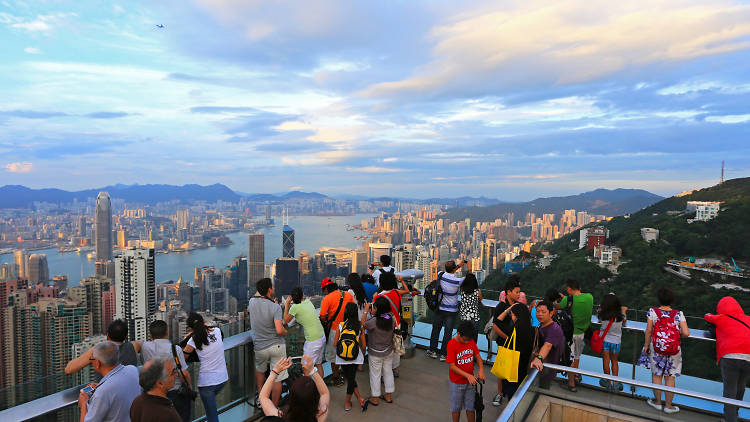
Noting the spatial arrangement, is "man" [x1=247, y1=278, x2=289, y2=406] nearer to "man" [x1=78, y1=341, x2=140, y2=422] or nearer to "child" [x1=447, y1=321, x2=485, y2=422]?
"man" [x1=78, y1=341, x2=140, y2=422]

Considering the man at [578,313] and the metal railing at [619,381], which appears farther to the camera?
the man at [578,313]

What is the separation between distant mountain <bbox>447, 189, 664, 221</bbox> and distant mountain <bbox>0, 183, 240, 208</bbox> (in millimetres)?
82400

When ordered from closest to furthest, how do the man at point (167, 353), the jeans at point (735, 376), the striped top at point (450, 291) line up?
1. the man at point (167, 353)
2. the jeans at point (735, 376)
3. the striped top at point (450, 291)

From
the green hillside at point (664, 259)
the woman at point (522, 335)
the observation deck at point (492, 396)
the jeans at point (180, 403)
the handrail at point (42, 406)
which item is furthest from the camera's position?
the green hillside at point (664, 259)

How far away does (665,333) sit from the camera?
410cm

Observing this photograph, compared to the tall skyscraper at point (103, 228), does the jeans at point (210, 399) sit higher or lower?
higher

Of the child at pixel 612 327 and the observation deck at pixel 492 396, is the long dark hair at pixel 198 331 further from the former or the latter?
the child at pixel 612 327

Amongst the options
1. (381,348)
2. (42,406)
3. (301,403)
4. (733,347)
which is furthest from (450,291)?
(42,406)

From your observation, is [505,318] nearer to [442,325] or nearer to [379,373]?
[379,373]

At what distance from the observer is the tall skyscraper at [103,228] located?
66.9 meters

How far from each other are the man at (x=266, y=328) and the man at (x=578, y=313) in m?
3.30

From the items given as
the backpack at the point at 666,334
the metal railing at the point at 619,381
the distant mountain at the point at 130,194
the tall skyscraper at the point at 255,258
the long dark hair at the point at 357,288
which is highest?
the distant mountain at the point at 130,194

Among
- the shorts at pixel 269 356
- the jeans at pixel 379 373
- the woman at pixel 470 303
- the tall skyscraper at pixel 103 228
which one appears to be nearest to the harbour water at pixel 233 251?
the tall skyscraper at pixel 103 228

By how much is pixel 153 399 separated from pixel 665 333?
4780 millimetres
